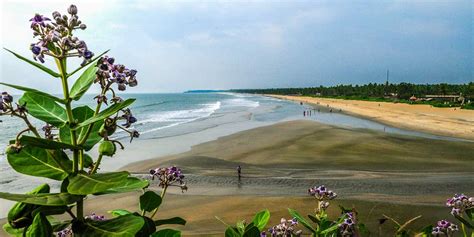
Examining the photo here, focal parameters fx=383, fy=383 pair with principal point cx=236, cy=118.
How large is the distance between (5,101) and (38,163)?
0.96 feet

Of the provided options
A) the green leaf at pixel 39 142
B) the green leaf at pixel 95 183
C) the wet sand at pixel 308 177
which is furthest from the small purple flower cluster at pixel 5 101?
the wet sand at pixel 308 177

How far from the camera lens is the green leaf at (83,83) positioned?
3.96ft

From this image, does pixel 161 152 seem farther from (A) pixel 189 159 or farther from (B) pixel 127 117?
(B) pixel 127 117

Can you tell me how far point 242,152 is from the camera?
22.7m

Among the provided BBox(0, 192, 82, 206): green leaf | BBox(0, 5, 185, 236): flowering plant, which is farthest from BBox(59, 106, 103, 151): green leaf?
BBox(0, 192, 82, 206): green leaf

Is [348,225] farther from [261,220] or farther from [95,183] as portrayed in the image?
[95,183]

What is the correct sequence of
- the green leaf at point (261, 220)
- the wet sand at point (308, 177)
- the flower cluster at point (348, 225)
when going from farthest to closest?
the wet sand at point (308, 177), the flower cluster at point (348, 225), the green leaf at point (261, 220)

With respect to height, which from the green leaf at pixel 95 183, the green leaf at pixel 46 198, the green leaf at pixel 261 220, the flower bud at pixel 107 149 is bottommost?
the green leaf at pixel 261 220

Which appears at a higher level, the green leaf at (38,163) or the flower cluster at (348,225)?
the green leaf at (38,163)

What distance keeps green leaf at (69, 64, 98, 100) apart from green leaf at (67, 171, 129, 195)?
10.4 inches

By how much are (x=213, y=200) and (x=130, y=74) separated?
12.0m

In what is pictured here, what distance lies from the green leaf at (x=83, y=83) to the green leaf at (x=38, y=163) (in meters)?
0.20

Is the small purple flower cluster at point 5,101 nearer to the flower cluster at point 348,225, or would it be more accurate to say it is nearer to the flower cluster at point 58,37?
the flower cluster at point 58,37

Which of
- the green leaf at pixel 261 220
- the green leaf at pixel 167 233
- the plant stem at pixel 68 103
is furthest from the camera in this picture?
A: the green leaf at pixel 261 220
